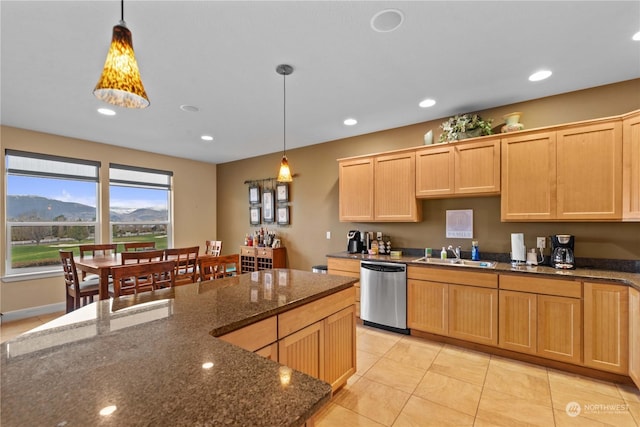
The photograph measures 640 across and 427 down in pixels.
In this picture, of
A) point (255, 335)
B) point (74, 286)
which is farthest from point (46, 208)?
point (255, 335)

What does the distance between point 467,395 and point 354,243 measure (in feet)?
7.60

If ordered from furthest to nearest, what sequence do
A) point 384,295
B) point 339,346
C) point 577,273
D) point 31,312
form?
point 31,312
point 384,295
point 577,273
point 339,346

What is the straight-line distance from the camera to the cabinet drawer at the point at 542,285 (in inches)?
99.7

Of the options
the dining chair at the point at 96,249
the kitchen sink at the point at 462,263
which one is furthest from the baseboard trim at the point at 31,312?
the kitchen sink at the point at 462,263

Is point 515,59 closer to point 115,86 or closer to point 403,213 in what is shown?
point 403,213

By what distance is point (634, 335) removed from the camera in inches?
88.1

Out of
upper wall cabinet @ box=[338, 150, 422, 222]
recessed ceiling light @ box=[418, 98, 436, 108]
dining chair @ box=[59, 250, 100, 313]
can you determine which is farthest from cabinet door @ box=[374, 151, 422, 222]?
dining chair @ box=[59, 250, 100, 313]

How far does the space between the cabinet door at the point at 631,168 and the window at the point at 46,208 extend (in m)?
6.73

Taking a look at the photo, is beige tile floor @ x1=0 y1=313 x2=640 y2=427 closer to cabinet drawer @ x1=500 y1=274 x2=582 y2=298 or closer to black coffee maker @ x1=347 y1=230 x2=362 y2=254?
cabinet drawer @ x1=500 y1=274 x2=582 y2=298

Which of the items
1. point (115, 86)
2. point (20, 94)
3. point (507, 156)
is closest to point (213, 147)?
point (20, 94)

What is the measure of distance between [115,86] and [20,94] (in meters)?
2.90

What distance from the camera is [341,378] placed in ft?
7.13

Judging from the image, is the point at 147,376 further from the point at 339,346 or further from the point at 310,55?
the point at 310,55

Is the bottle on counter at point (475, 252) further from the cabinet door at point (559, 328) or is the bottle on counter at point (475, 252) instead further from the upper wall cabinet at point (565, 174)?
the cabinet door at point (559, 328)
